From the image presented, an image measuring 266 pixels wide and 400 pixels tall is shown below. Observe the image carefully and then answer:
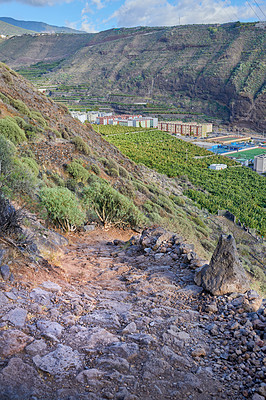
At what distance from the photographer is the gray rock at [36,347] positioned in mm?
3117

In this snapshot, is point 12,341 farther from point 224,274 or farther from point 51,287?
point 224,274

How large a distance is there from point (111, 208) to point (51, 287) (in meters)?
4.90

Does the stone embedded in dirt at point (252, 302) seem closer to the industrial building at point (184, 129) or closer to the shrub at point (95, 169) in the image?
the shrub at point (95, 169)

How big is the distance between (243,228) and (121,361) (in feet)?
70.0

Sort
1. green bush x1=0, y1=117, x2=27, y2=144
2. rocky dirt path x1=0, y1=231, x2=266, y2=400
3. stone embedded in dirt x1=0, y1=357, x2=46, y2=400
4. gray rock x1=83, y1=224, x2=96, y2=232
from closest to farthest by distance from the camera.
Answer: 1. stone embedded in dirt x1=0, y1=357, x2=46, y2=400
2. rocky dirt path x1=0, y1=231, x2=266, y2=400
3. gray rock x1=83, y1=224, x2=96, y2=232
4. green bush x1=0, y1=117, x2=27, y2=144

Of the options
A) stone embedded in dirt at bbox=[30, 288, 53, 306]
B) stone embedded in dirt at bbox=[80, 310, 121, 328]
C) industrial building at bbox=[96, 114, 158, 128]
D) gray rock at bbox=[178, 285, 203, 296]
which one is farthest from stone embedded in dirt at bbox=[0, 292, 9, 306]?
industrial building at bbox=[96, 114, 158, 128]

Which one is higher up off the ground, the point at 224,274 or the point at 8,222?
the point at 8,222

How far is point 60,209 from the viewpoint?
7.53 meters

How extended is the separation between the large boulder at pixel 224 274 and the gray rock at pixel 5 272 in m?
2.36

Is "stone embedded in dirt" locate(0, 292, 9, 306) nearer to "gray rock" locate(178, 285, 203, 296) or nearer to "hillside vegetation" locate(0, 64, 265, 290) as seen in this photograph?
"gray rock" locate(178, 285, 203, 296)

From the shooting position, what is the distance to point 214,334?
3.70 m

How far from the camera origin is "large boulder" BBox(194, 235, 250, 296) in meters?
4.40

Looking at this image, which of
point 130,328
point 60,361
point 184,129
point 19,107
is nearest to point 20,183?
point 130,328

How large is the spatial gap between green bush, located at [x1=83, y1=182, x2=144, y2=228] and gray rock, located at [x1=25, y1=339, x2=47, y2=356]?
5684 mm
